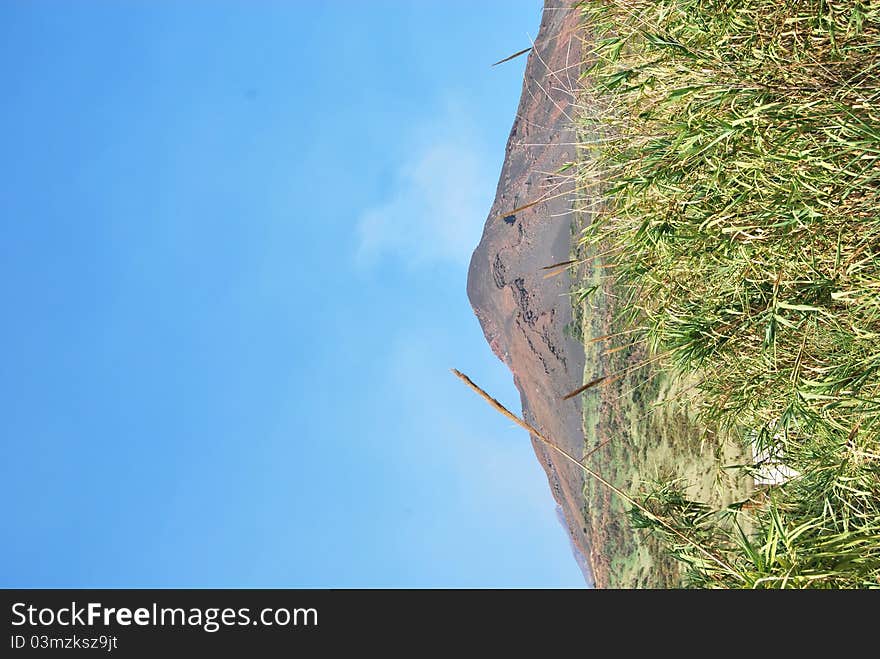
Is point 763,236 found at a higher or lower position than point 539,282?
lower

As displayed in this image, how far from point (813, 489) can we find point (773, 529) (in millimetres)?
1226

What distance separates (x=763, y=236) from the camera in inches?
184

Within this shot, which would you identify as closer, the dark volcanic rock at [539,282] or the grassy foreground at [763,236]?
the grassy foreground at [763,236]

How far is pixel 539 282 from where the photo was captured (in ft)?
65.3

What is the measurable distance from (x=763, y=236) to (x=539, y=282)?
600 inches

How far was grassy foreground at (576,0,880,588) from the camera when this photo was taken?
4.27m

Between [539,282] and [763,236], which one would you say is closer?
[763,236]

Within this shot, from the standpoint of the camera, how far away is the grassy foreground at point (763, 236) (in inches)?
168

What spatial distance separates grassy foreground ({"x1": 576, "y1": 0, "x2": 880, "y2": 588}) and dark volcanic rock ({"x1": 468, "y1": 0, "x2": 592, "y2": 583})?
10183 mm

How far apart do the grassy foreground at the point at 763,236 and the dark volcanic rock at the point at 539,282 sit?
33.4 ft

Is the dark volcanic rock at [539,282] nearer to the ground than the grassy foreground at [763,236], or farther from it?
farther from it
